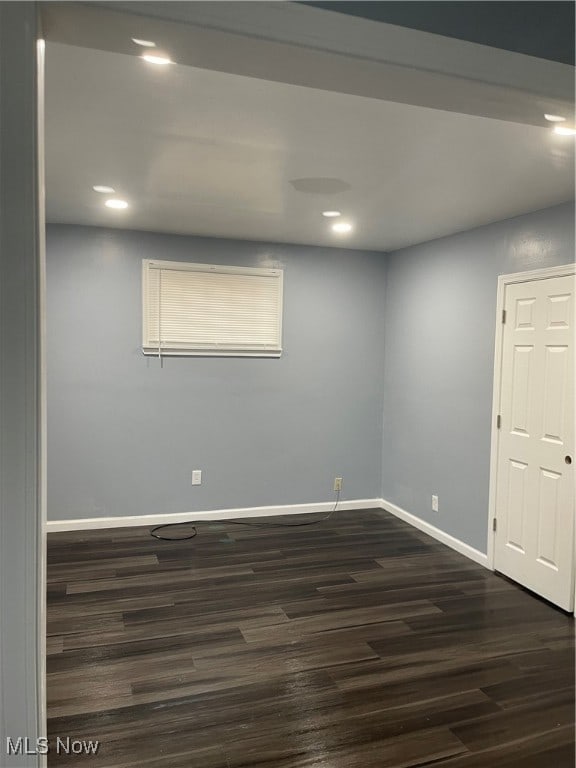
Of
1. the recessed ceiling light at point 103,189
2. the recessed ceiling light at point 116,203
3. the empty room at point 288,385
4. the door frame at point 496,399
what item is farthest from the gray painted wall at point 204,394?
the door frame at point 496,399

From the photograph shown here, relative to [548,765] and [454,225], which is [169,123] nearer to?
[454,225]

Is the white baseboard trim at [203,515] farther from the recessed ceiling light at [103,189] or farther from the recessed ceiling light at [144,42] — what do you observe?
the recessed ceiling light at [144,42]

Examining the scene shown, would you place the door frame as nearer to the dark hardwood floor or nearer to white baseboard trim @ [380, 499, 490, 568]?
white baseboard trim @ [380, 499, 490, 568]

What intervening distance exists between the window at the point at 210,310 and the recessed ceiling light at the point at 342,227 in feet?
2.53

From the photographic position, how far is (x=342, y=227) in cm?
427

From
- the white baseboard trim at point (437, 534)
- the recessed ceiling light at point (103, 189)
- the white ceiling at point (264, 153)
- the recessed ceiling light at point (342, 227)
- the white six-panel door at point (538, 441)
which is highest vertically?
the recessed ceiling light at point (342, 227)

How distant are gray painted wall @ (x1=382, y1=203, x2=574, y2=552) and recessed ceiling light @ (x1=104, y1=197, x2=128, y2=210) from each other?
2.44m

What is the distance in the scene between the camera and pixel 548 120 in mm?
1551

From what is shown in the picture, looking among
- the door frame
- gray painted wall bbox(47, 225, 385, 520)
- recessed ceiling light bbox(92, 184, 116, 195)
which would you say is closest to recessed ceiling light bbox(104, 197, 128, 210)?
recessed ceiling light bbox(92, 184, 116, 195)

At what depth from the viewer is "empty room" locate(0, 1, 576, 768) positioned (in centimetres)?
121

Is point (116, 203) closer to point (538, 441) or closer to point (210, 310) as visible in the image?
point (210, 310)

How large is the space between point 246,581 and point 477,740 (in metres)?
1.80

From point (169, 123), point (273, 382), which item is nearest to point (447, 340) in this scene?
point (273, 382)

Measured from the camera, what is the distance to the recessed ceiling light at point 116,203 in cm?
364
